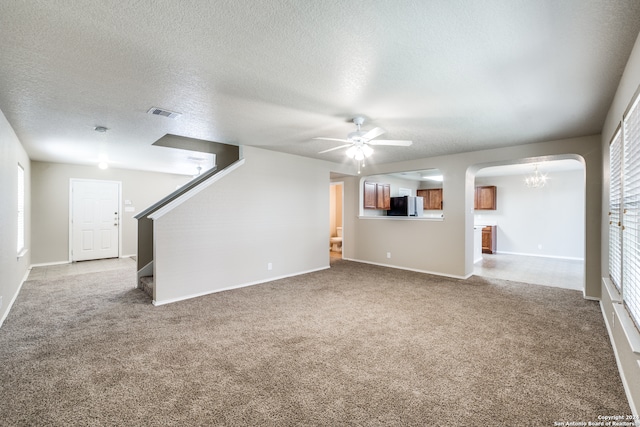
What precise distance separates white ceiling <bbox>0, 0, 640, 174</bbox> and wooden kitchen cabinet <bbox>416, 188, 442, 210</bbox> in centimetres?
568

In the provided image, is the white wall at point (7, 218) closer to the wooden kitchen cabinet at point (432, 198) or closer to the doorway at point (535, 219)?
the doorway at point (535, 219)

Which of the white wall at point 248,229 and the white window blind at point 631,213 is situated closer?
the white window blind at point 631,213

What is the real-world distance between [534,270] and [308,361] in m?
5.97

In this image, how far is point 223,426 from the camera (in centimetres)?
164

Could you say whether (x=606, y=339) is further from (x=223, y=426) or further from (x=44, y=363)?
(x=44, y=363)

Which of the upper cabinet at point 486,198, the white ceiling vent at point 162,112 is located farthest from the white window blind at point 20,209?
the upper cabinet at point 486,198

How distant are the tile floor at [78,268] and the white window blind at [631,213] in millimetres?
7722

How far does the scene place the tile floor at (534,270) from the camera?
5.07 m

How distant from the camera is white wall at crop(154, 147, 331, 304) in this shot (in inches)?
157

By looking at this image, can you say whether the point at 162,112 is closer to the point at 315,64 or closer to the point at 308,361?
the point at 315,64

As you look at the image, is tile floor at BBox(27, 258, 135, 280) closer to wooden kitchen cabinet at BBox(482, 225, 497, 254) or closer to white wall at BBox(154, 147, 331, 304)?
white wall at BBox(154, 147, 331, 304)

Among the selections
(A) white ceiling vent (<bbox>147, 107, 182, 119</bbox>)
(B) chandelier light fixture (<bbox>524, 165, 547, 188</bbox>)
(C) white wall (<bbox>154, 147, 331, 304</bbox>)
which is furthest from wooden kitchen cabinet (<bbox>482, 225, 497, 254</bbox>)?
(A) white ceiling vent (<bbox>147, 107, 182, 119</bbox>)

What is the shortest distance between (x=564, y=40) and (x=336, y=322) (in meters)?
3.03

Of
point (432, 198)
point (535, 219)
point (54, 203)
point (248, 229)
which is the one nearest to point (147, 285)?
point (248, 229)
